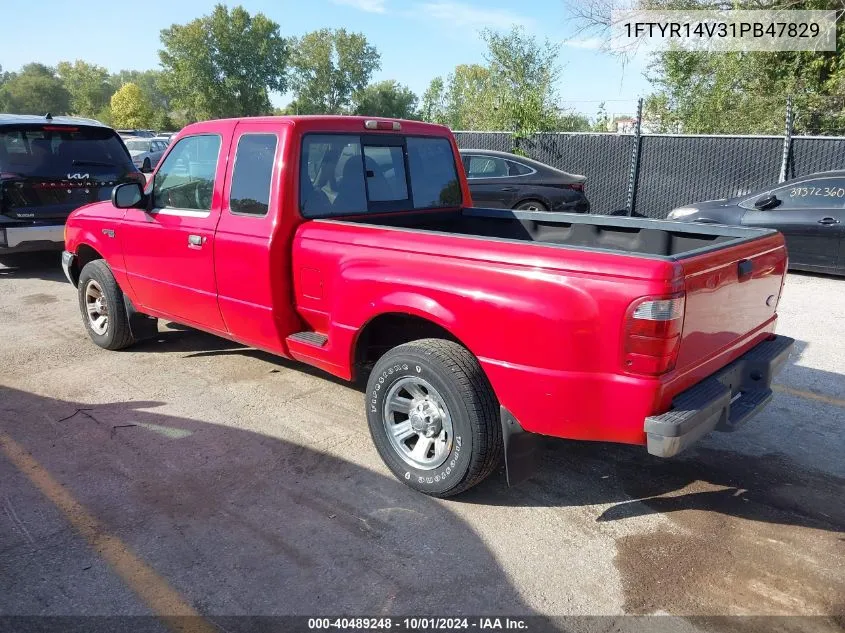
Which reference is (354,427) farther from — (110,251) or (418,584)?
(110,251)

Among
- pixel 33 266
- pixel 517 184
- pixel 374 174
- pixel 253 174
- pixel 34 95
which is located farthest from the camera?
pixel 34 95

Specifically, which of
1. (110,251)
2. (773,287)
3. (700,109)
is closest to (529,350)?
(773,287)

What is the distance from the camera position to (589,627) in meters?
2.57

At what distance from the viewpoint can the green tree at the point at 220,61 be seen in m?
73.8

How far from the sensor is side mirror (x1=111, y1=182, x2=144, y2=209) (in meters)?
4.89

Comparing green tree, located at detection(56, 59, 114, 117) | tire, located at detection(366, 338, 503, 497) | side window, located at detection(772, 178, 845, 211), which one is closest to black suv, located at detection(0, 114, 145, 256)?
tire, located at detection(366, 338, 503, 497)

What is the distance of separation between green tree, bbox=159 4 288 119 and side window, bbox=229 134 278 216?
7487cm

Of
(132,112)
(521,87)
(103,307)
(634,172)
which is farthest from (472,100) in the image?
(132,112)

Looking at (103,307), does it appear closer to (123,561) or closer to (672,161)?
(123,561)

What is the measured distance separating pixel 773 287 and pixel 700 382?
103cm

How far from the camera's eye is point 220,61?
75.6 m

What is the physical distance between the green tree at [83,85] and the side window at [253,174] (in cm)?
10685

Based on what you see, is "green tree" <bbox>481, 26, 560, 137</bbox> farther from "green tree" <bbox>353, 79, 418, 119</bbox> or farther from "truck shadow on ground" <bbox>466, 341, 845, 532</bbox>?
"green tree" <bbox>353, 79, 418, 119</bbox>

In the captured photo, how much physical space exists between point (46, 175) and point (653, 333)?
27.7 feet
